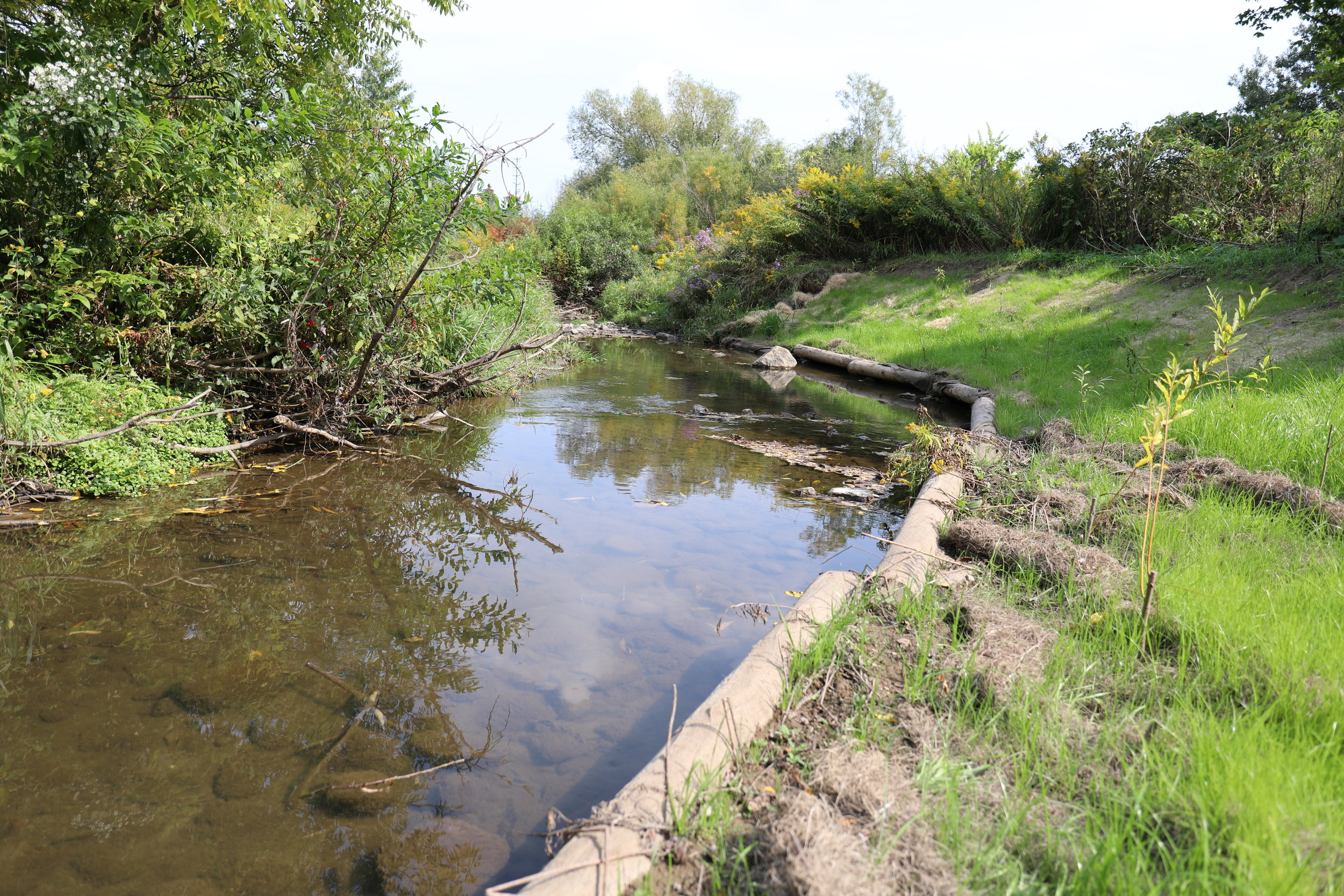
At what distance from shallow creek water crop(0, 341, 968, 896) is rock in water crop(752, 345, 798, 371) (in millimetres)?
7482

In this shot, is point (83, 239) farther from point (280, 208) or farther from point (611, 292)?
point (611, 292)

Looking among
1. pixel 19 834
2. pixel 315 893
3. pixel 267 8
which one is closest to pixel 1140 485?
pixel 315 893

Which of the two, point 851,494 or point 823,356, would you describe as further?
point 823,356

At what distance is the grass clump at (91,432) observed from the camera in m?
3.70

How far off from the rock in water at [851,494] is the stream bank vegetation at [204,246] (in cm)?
308

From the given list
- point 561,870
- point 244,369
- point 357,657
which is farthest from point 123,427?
point 561,870

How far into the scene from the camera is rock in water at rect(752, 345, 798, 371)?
1269cm

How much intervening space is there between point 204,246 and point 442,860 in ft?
16.1

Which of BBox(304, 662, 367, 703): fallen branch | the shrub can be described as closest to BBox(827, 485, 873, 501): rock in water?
BBox(304, 662, 367, 703): fallen branch

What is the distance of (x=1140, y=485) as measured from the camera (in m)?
3.85

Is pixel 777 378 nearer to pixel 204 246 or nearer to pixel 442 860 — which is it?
pixel 204 246

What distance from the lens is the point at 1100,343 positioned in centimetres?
827

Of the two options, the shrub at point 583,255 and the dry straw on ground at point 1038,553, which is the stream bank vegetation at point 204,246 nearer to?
the dry straw on ground at point 1038,553

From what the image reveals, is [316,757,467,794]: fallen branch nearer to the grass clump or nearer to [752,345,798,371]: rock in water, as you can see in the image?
the grass clump
